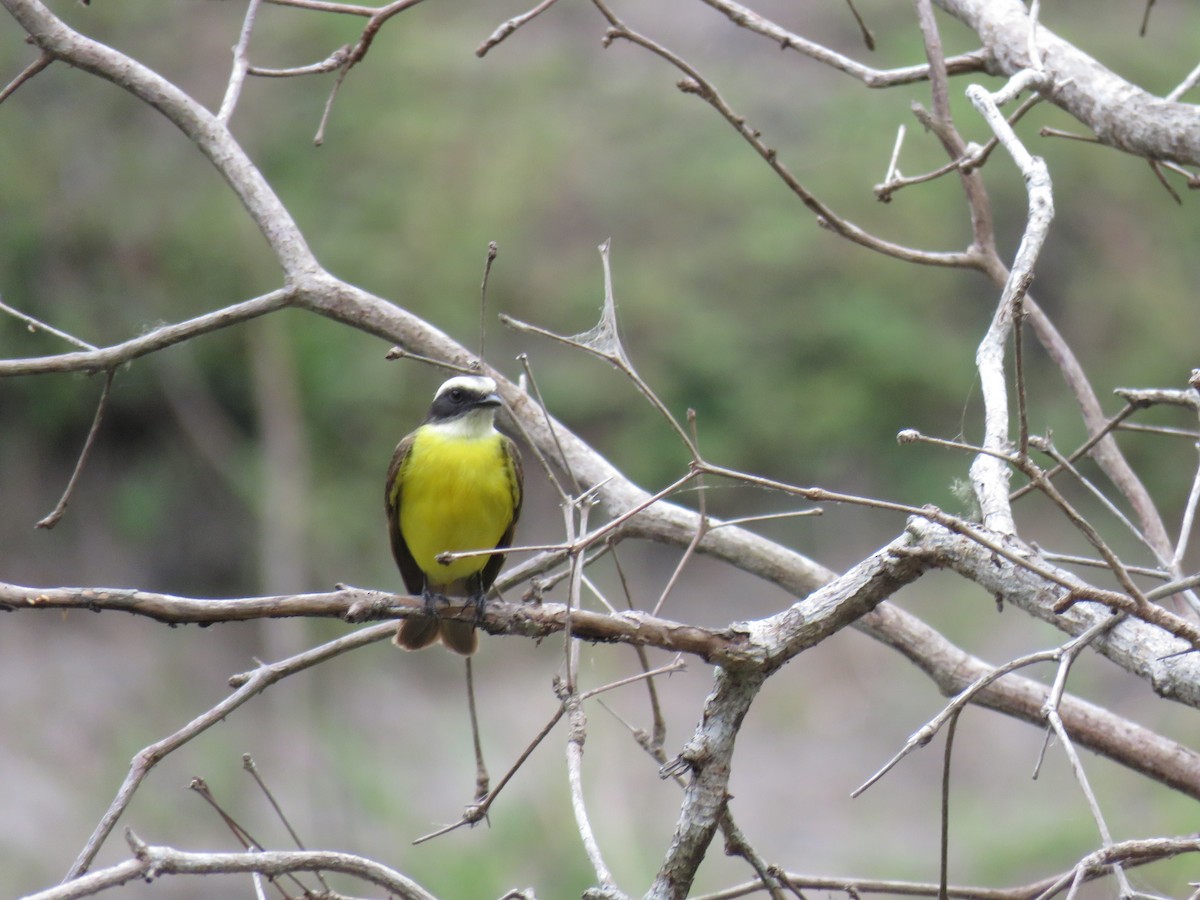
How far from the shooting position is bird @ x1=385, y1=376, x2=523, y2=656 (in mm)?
4043

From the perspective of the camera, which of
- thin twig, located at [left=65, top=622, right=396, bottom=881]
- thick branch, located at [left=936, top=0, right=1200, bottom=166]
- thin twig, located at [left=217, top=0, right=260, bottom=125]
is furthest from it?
thin twig, located at [left=217, top=0, right=260, bottom=125]

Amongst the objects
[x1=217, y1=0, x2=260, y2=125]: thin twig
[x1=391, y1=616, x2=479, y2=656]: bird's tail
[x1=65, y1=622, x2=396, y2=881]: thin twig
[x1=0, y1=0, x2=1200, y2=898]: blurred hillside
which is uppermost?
[x1=0, y1=0, x2=1200, y2=898]: blurred hillside

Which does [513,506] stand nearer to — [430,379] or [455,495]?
[455,495]

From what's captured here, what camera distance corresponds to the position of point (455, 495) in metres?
4.04

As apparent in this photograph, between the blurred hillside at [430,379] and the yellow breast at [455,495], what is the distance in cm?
461

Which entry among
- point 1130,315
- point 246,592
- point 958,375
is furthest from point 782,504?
point 246,592

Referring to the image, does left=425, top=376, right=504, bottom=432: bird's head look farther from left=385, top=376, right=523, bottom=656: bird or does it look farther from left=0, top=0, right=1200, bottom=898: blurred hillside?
left=0, top=0, right=1200, bottom=898: blurred hillside

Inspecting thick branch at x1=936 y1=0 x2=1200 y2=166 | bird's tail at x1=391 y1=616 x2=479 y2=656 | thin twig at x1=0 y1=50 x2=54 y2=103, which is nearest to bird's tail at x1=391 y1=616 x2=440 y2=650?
bird's tail at x1=391 y1=616 x2=479 y2=656

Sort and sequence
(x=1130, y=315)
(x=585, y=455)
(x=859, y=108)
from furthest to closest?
1. (x=859, y=108)
2. (x=1130, y=315)
3. (x=585, y=455)

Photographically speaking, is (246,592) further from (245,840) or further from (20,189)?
(245,840)

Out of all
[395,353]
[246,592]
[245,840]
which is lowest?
[245,840]

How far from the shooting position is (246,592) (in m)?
9.73

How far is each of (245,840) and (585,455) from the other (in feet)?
4.41

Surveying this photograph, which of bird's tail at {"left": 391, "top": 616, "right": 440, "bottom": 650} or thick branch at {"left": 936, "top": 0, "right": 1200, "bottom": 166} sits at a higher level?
thick branch at {"left": 936, "top": 0, "right": 1200, "bottom": 166}
